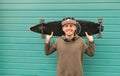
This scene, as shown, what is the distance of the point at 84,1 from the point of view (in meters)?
4.50

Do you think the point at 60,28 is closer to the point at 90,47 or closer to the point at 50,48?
the point at 50,48

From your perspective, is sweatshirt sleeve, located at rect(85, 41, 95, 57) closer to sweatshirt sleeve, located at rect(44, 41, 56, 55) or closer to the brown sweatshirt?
the brown sweatshirt

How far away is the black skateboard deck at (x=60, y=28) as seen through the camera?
14.0 ft

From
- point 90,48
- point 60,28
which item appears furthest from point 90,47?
point 60,28

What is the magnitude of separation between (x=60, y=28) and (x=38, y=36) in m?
0.51

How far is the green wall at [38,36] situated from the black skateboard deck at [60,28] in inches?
8.9

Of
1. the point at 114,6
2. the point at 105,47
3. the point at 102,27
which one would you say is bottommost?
the point at 105,47

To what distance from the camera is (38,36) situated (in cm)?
463

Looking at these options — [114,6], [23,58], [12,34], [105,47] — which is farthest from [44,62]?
[114,6]

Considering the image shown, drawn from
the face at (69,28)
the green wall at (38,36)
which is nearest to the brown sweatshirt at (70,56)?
the face at (69,28)

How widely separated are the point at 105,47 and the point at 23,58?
148 cm

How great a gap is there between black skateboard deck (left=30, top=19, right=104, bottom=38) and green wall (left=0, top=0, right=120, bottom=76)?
8.9 inches

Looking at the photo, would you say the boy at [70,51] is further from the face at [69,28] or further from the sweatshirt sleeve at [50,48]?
the sweatshirt sleeve at [50,48]

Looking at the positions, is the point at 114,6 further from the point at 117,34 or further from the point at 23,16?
the point at 23,16
